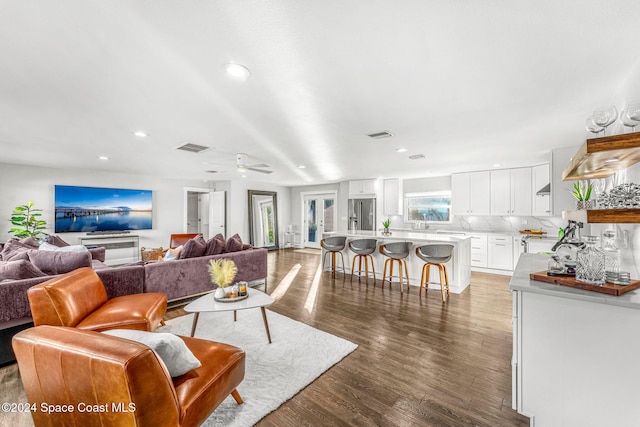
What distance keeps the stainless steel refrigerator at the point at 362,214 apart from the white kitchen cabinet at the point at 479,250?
266 centimetres

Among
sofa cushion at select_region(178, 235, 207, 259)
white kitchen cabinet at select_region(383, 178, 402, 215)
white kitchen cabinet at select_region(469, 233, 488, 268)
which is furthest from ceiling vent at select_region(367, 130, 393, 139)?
white kitchen cabinet at select_region(383, 178, 402, 215)

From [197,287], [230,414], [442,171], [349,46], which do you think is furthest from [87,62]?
[442,171]

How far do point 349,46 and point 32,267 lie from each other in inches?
132

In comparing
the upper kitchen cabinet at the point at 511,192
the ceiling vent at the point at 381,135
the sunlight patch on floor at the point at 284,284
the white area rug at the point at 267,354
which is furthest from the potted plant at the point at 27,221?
the upper kitchen cabinet at the point at 511,192

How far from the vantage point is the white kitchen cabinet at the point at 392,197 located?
7738 millimetres

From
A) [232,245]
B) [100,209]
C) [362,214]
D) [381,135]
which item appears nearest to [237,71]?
[381,135]

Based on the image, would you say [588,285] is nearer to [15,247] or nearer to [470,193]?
[470,193]

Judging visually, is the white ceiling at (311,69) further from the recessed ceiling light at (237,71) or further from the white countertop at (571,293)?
the white countertop at (571,293)

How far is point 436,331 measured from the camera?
9.89 ft

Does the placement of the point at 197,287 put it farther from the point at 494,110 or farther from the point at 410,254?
the point at 494,110

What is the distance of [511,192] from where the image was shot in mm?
5926

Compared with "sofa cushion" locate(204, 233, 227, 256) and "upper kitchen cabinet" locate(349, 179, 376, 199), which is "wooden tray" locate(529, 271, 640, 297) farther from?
"upper kitchen cabinet" locate(349, 179, 376, 199)

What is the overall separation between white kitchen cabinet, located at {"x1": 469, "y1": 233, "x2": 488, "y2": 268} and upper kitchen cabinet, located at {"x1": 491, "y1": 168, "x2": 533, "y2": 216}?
651 millimetres

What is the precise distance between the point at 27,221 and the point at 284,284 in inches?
216
